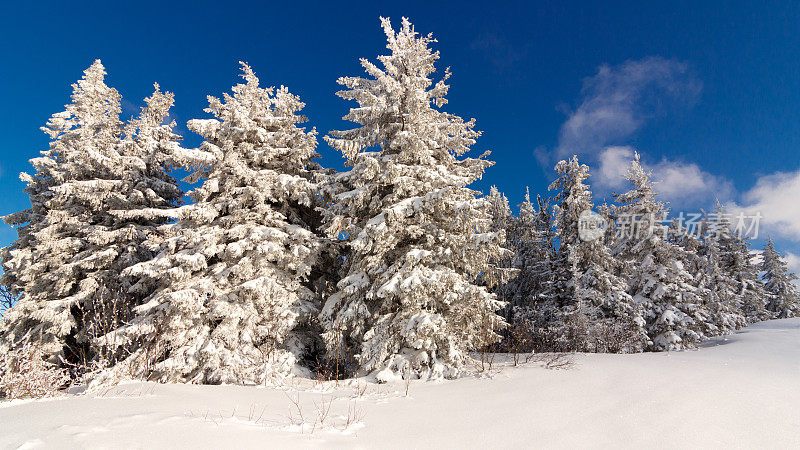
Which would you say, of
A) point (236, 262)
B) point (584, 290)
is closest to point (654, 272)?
point (584, 290)

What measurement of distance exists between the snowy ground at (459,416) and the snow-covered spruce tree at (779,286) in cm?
3962

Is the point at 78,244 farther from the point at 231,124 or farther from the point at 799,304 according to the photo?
the point at 799,304

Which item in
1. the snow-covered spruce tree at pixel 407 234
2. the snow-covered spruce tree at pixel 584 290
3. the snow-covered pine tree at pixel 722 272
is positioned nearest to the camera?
the snow-covered spruce tree at pixel 407 234

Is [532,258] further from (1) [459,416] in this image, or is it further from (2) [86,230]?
(2) [86,230]

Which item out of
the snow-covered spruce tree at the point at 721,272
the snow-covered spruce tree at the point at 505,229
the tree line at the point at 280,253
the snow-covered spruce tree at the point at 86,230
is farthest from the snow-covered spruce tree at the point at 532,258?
the snow-covered spruce tree at the point at 86,230

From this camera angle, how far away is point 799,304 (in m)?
33.7

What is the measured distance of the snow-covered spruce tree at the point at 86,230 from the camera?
13.1m

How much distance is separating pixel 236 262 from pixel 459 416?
29.8 ft

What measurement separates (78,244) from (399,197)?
13.5 meters

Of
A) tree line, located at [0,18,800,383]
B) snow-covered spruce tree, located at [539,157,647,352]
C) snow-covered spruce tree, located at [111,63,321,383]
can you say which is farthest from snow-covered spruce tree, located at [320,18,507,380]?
snow-covered spruce tree, located at [539,157,647,352]

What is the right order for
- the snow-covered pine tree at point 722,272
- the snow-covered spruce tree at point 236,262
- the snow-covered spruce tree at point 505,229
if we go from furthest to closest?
the snow-covered spruce tree at point 505,229, the snow-covered pine tree at point 722,272, the snow-covered spruce tree at point 236,262

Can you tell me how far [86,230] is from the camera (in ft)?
45.2

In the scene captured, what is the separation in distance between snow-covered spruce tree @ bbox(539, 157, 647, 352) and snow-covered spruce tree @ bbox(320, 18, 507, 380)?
28.6 feet

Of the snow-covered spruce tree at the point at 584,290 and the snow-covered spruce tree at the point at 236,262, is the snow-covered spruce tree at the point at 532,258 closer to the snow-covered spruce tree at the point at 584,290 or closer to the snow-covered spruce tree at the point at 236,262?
the snow-covered spruce tree at the point at 584,290
